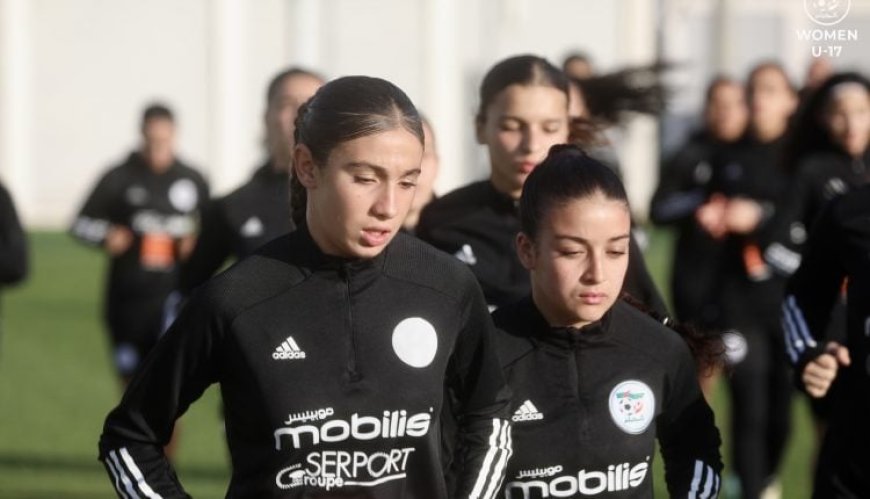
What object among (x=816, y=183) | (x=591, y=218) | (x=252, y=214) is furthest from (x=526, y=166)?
(x=816, y=183)

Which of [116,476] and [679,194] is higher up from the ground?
[116,476]

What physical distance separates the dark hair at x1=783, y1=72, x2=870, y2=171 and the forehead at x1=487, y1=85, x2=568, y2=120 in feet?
8.91

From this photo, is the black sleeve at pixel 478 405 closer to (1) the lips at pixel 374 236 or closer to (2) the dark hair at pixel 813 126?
(1) the lips at pixel 374 236

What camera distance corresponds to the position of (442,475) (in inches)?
172

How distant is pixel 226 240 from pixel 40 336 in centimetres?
1119

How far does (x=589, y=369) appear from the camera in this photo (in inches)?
189

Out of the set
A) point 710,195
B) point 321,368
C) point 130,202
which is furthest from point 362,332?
point 130,202

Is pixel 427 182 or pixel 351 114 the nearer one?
pixel 351 114

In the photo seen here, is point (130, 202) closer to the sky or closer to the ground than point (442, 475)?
closer to the ground

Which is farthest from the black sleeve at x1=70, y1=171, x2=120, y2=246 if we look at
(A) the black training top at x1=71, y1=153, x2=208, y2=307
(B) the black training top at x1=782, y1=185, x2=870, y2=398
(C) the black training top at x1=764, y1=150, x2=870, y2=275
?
(B) the black training top at x1=782, y1=185, x2=870, y2=398

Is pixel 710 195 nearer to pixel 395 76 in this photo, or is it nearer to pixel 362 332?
pixel 362 332

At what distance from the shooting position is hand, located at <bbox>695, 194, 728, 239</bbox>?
980 centimetres

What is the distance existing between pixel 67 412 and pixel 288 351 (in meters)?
10.0

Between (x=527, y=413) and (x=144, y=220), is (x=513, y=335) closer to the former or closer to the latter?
(x=527, y=413)
